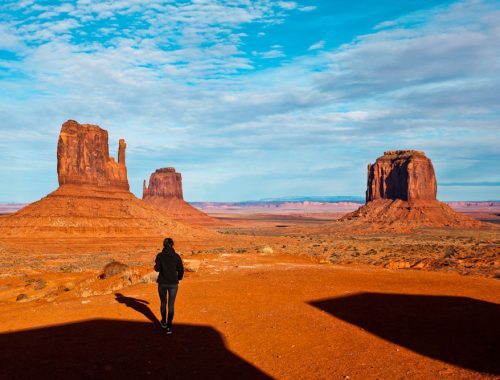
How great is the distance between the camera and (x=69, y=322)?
11.4 m

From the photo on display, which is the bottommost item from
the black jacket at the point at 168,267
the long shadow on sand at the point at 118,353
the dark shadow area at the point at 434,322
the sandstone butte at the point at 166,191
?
the long shadow on sand at the point at 118,353

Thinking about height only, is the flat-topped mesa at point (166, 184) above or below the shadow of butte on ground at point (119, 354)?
above

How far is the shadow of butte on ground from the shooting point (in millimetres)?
7711

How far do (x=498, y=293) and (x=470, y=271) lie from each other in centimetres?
1014

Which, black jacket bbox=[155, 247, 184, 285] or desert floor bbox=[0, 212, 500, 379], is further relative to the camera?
black jacket bbox=[155, 247, 184, 285]

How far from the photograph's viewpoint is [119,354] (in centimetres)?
877

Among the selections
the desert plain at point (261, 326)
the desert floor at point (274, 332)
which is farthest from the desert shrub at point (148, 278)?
the desert floor at point (274, 332)

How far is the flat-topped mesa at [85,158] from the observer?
86875mm

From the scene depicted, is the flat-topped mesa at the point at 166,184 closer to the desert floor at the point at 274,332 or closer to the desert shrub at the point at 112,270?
the desert shrub at the point at 112,270

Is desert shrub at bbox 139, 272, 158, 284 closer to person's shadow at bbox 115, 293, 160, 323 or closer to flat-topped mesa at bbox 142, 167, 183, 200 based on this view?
person's shadow at bbox 115, 293, 160, 323

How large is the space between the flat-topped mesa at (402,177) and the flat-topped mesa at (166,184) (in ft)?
238

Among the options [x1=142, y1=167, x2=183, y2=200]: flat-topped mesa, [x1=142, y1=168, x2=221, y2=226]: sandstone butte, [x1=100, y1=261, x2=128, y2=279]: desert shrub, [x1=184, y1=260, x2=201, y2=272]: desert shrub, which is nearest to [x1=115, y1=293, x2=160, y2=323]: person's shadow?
[x1=184, y1=260, x2=201, y2=272]: desert shrub

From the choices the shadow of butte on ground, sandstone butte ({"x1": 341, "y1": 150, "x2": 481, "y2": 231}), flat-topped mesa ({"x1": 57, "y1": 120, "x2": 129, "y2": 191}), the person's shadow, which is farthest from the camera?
sandstone butte ({"x1": 341, "y1": 150, "x2": 481, "y2": 231})

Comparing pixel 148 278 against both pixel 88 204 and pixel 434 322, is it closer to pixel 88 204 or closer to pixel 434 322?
pixel 434 322
